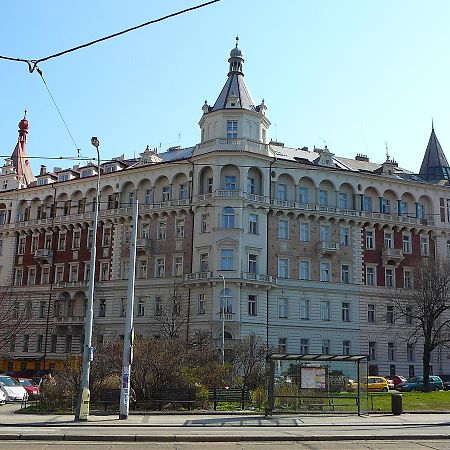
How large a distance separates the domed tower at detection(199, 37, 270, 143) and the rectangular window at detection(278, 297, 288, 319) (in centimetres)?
1608

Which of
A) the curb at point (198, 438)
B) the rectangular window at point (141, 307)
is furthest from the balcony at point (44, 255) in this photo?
the curb at point (198, 438)

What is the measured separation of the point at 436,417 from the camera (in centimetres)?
2800

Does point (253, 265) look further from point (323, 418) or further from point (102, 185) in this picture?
point (323, 418)

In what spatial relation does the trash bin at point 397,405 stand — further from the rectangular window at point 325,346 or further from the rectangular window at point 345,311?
the rectangular window at point 345,311

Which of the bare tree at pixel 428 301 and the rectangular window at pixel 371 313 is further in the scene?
the rectangular window at pixel 371 313

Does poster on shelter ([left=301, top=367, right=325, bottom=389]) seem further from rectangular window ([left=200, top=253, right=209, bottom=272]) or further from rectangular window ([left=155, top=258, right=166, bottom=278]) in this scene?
rectangular window ([left=155, top=258, right=166, bottom=278])

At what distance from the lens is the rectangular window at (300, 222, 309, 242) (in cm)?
6469

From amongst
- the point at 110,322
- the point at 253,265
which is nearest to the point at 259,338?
the point at 253,265

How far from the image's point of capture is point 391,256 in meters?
66.2

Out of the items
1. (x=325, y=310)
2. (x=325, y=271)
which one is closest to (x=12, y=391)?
(x=325, y=310)

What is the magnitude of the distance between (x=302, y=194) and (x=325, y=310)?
12.2 meters

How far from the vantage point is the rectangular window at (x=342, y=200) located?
67125 millimetres

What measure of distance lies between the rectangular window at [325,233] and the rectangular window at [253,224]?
308 inches

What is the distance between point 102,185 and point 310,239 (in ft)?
79.1
